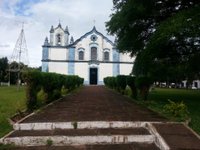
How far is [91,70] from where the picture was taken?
172 ft

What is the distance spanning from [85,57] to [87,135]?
46.0m

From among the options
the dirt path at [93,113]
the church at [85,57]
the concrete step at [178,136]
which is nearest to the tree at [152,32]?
the dirt path at [93,113]

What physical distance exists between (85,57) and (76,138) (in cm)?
4614

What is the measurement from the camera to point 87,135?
690 cm

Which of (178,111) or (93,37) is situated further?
(93,37)

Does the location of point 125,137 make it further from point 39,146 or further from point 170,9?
point 170,9

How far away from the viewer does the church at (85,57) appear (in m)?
51.5

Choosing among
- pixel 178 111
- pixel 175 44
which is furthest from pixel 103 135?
pixel 175 44

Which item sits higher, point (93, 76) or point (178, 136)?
point (93, 76)

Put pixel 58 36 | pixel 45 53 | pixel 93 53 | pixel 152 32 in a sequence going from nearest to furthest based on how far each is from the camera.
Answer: pixel 152 32 < pixel 45 53 < pixel 93 53 < pixel 58 36

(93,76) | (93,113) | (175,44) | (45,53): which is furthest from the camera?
(93,76)

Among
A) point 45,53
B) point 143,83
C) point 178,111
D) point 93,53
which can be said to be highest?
point 93,53

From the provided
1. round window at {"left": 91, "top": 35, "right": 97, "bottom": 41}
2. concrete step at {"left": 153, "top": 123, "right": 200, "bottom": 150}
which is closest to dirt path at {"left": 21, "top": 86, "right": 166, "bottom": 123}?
concrete step at {"left": 153, "top": 123, "right": 200, "bottom": 150}

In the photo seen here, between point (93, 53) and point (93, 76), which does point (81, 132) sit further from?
point (93, 53)
